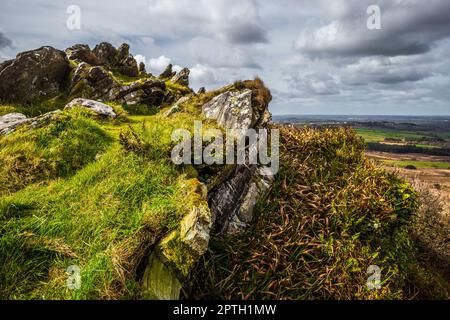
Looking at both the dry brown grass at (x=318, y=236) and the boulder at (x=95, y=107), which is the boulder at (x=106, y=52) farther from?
the dry brown grass at (x=318, y=236)

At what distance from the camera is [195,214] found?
4.77 meters

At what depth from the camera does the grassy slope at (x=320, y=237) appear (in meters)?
5.83

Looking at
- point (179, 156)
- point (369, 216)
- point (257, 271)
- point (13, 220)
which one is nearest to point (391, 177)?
point (369, 216)

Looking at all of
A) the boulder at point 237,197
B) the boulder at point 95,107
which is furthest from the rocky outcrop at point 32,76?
the boulder at point 237,197

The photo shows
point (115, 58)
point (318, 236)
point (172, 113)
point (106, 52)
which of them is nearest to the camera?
point (318, 236)

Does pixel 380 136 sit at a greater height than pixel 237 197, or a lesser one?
greater

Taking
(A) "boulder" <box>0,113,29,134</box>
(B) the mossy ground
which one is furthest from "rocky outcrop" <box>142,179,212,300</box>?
(A) "boulder" <box>0,113,29,134</box>

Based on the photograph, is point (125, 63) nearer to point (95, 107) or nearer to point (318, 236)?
point (95, 107)

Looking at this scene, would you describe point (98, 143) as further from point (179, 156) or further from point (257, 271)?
point (257, 271)

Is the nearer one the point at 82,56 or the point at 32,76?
the point at 32,76

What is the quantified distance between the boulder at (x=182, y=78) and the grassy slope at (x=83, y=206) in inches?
785

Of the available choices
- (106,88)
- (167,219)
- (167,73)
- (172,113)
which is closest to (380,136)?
(167,73)

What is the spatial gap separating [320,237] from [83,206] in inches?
215

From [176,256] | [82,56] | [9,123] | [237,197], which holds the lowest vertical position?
[176,256]
